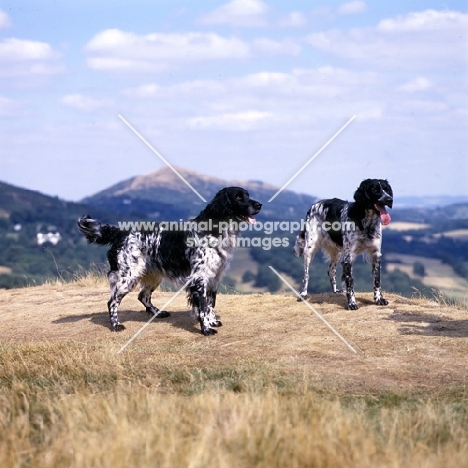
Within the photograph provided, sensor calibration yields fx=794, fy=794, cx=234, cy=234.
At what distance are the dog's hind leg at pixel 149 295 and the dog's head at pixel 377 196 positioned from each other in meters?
3.52

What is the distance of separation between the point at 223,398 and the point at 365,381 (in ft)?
7.41

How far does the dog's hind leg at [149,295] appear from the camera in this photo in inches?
496

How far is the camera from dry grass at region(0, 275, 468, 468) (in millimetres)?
5742

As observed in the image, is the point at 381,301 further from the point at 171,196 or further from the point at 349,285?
the point at 171,196

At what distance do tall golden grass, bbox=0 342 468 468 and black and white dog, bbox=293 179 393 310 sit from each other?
15.4 ft

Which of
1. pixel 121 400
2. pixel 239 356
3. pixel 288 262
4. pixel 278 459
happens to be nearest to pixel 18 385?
pixel 121 400

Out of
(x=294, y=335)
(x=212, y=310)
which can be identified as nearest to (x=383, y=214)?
(x=294, y=335)

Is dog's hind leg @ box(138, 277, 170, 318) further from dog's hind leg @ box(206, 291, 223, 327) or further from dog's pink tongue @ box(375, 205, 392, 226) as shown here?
dog's pink tongue @ box(375, 205, 392, 226)

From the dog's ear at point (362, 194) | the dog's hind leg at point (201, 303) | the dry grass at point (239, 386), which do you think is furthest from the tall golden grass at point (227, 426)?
the dog's ear at point (362, 194)

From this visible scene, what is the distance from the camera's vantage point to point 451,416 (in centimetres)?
687

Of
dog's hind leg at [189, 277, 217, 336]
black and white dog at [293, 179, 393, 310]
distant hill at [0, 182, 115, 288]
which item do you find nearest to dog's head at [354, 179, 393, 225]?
black and white dog at [293, 179, 393, 310]

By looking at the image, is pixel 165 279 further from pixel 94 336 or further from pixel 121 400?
pixel 121 400

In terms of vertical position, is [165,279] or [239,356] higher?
[165,279]

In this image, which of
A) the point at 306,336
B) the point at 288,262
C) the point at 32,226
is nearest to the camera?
the point at 306,336
